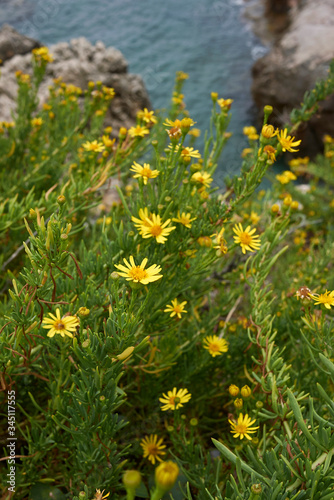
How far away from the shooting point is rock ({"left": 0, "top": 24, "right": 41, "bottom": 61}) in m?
4.55

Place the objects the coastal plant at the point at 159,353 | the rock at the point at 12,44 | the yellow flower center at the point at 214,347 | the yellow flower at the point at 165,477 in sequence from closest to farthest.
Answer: the yellow flower at the point at 165,477 → the coastal plant at the point at 159,353 → the yellow flower center at the point at 214,347 → the rock at the point at 12,44

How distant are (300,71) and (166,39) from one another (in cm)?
262

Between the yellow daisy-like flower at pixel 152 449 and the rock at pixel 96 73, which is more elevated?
the rock at pixel 96 73

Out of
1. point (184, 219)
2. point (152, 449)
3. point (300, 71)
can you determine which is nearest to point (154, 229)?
point (184, 219)

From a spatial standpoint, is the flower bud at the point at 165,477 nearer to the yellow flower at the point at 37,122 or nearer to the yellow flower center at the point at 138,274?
the yellow flower center at the point at 138,274

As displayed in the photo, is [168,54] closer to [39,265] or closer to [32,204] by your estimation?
[32,204]

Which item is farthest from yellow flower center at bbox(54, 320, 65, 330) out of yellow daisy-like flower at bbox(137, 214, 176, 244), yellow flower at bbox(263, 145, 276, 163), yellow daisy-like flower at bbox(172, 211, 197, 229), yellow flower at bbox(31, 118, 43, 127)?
yellow flower at bbox(31, 118, 43, 127)

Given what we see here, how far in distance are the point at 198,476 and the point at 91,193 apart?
102 cm

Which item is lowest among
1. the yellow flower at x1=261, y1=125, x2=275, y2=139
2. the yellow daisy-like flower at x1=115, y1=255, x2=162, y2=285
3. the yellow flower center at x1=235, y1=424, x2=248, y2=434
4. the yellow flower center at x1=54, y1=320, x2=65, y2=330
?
the yellow flower center at x1=235, y1=424, x2=248, y2=434

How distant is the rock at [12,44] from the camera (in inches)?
179

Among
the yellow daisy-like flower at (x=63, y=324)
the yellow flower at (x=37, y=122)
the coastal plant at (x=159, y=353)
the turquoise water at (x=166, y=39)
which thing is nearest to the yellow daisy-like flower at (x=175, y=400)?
the coastal plant at (x=159, y=353)

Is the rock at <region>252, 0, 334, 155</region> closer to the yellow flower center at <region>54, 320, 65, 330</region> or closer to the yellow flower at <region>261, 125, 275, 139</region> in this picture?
the yellow flower at <region>261, 125, 275, 139</region>

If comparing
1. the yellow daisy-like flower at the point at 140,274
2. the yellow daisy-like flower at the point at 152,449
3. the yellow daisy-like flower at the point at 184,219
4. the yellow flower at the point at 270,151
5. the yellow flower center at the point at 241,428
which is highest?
the yellow flower at the point at 270,151

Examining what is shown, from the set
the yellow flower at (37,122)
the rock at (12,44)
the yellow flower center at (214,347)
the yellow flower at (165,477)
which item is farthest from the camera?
the rock at (12,44)
